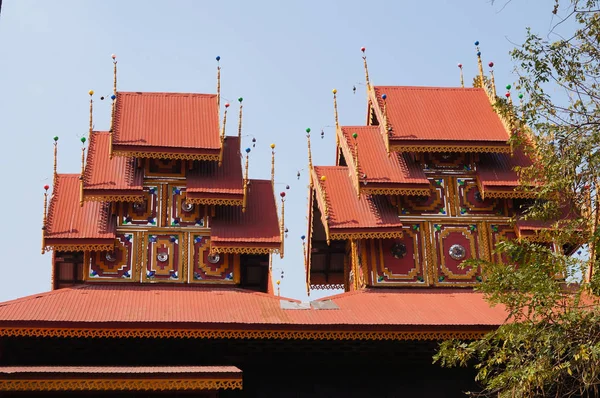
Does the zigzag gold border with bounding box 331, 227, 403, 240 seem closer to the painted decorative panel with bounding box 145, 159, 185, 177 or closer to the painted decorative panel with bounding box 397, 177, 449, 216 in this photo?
the painted decorative panel with bounding box 397, 177, 449, 216

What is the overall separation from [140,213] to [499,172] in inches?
288

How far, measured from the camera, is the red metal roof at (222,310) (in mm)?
14383

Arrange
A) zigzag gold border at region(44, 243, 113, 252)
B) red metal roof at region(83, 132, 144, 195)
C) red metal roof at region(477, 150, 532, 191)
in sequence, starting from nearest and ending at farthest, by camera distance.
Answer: zigzag gold border at region(44, 243, 113, 252) < red metal roof at region(83, 132, 144, 195) < red metal roof at region(477, 150, 532, 191)

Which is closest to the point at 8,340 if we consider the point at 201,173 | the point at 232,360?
the point at 232,360

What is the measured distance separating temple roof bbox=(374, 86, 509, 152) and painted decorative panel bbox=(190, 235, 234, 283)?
4.12 metres

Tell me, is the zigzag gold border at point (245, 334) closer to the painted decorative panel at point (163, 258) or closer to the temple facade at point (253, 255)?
the temple facade at point (253, 255)

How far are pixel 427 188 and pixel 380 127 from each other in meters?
2.27

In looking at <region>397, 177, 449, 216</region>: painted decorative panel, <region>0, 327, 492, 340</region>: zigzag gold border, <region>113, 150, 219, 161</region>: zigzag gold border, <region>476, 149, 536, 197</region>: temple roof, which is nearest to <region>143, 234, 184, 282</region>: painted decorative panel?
<region>113, 150, 219, 161</region>: zigzag gold border

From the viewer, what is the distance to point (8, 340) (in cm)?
1480

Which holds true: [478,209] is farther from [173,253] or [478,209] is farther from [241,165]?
[173,253]

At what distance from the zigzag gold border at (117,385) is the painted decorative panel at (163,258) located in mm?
4071

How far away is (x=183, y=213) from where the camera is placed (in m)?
18.0

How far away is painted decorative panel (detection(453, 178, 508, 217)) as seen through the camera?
1844 cm

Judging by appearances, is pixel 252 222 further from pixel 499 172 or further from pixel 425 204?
pixel 499 172
